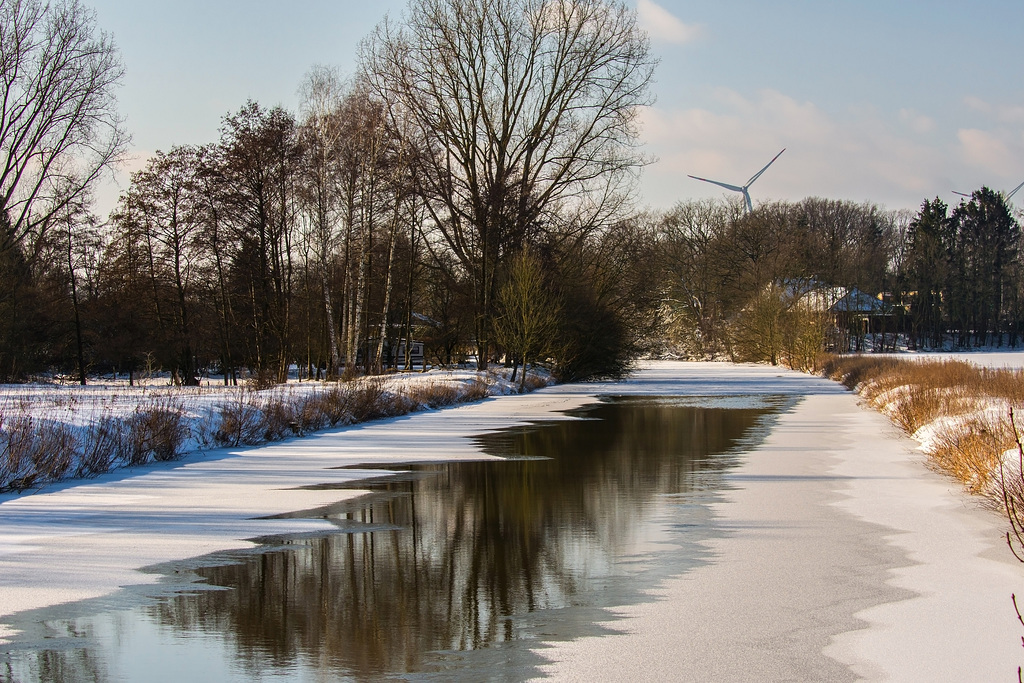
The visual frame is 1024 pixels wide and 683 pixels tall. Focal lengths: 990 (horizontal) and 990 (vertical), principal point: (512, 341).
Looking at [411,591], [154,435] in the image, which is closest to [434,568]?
[411,591]

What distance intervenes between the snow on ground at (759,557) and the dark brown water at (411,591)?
1.35ft

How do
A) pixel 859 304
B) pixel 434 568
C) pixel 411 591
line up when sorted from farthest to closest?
pixel 859 304 → pixel 434 568 → pixel 411 591

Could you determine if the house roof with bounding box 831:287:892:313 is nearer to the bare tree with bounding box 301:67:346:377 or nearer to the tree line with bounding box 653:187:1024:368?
the tree line with bounding box 653:187:1024:368

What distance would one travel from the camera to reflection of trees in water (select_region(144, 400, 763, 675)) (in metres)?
5.90

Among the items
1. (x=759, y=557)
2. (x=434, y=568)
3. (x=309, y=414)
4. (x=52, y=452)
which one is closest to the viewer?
(x=434, y=568)

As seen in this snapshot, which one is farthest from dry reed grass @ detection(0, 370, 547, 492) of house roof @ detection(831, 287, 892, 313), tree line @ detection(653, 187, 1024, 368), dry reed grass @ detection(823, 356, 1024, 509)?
house roof @ detection(831, 287, 892, 313)

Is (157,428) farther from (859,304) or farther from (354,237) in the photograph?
(859,304)

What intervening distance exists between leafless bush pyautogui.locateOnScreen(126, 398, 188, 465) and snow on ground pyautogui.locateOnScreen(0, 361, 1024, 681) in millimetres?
566

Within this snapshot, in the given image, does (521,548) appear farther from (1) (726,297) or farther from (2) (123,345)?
(1) (726,297)

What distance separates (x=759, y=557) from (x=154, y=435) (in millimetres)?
9958

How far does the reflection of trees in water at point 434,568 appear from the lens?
5903 millimetres

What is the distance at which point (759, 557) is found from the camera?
8.16 m

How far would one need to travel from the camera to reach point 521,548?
8.46 meters

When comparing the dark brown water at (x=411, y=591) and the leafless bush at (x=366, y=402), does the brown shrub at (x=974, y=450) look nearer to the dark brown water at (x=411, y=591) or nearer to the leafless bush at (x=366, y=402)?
the dark brown water at (x=411, y=591)
